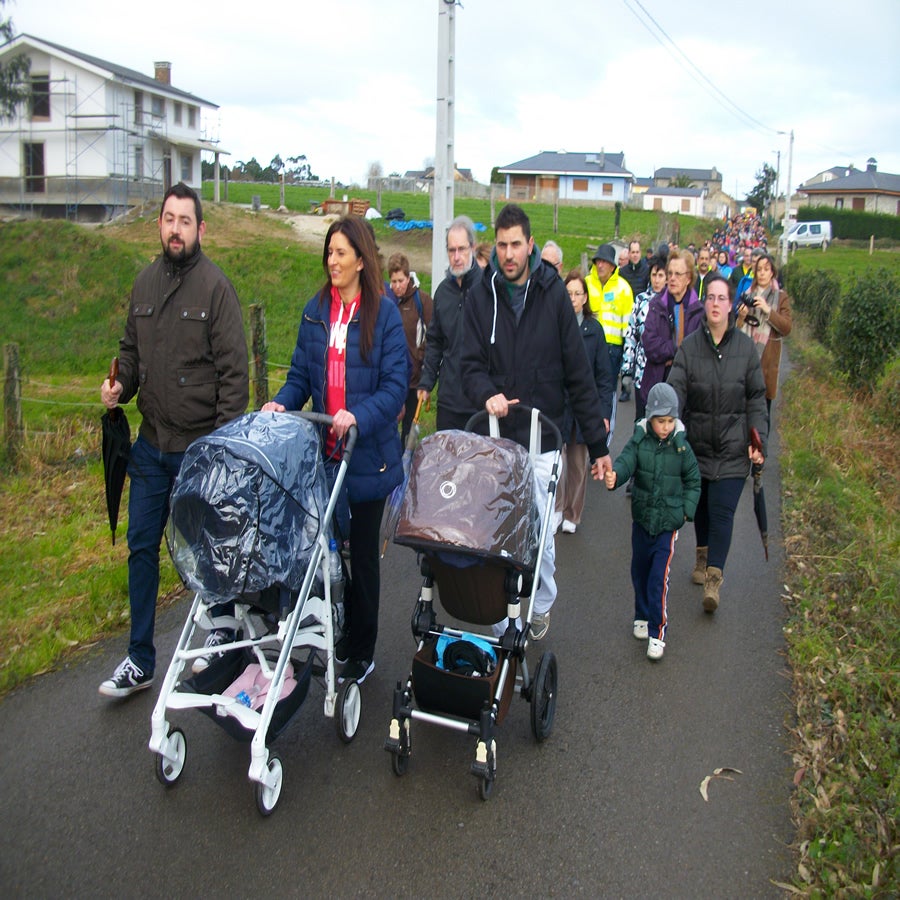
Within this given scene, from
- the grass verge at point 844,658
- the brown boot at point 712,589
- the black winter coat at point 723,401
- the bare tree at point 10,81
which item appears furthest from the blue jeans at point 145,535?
the bare tree at point 10,81

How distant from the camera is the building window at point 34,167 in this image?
40500mm

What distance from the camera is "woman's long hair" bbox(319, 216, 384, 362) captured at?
4.21 m

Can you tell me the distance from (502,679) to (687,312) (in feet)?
16.0

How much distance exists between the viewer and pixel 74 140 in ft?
131

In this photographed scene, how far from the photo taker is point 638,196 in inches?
3713

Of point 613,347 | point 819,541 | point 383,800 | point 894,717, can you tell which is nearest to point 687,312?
point 613,347

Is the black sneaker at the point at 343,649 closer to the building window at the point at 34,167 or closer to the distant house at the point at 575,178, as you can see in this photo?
the building window at the point at 34,167

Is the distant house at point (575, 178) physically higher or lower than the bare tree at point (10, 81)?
higher

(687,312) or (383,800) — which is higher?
(687,312)

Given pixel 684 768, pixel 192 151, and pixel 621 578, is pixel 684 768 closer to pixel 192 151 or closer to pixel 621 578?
pixel 621 578

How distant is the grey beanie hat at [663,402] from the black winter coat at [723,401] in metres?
0.47

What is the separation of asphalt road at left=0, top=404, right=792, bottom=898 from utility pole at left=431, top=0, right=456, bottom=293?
572 centimetres

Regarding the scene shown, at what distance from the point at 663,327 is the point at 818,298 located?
1405cm

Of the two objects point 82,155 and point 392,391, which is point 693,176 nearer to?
point 82,155
